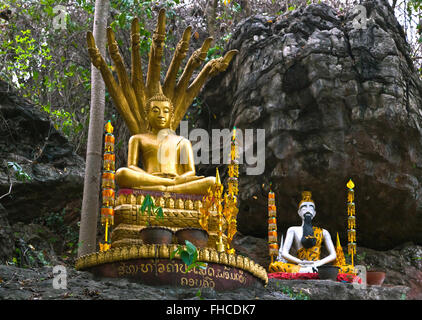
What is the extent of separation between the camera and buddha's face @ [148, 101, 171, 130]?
815 centimetres

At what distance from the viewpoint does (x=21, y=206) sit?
366 inches

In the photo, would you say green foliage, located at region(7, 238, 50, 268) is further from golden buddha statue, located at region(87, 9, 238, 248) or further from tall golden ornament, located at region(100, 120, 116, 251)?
golden buddha statue, located at region(87, 9, 238, 248)

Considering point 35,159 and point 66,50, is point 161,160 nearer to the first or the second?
point 35,159

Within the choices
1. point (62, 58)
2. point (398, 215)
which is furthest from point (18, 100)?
point (398, 215)

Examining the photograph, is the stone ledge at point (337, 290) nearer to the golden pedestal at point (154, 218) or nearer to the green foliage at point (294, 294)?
the green foliage at point (294, 294)

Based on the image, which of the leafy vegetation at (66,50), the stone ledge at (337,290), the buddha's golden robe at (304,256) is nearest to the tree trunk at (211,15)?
the leafy vegetation at (66,50)

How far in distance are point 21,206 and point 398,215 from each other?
6467mm

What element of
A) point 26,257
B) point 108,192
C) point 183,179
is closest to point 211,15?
point 183,179

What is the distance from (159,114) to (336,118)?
310 centimetres

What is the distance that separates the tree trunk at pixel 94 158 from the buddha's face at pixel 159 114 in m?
0.82

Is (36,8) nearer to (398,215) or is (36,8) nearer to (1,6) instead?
(1,6)

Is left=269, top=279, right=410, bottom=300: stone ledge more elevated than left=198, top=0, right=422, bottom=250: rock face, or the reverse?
left=198, top=0, right=422, bottom=250: rock face

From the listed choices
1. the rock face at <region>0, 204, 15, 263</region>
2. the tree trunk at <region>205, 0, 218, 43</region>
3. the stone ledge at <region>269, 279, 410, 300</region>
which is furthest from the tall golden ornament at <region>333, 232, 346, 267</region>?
the tree trunk at <region>205, 0, 218, 43</region>

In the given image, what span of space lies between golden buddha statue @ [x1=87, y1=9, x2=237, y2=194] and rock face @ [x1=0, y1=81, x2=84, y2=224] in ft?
5.84
